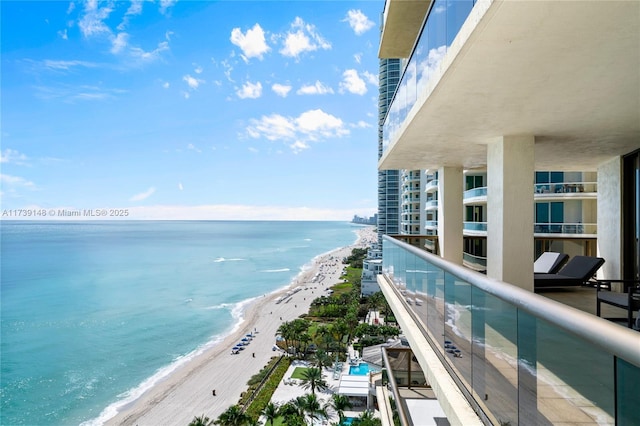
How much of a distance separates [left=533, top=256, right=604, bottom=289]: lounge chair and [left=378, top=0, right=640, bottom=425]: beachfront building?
772 mm

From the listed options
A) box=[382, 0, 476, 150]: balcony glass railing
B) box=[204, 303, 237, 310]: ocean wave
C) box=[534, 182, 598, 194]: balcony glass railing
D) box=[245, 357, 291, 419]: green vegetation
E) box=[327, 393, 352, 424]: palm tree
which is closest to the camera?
box=[382, 0, 476, 150]: balcony glass railing

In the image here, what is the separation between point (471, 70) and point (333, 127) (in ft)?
579

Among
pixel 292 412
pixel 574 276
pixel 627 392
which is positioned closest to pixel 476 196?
pixel 574 276

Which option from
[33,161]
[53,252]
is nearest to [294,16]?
[53,252]

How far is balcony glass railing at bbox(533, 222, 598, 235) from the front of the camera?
20886 mm

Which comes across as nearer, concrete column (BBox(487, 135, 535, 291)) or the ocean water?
concrete column (BBox(487, 135, 535, 291))

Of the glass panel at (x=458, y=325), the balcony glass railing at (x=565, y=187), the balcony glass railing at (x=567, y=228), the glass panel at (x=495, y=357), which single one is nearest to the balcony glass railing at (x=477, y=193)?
the balcony glass railing at (x=565, y=187)

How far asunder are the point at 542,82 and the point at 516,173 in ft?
8.57

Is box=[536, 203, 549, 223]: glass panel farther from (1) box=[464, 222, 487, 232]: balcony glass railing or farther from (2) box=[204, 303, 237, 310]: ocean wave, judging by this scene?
(2) box=[204, 303, 237, 310]: ocean wave

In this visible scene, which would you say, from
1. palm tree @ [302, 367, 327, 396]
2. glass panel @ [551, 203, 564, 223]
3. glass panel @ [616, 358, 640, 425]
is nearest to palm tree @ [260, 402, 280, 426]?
palm tree @ [302, 367, 327, 396]

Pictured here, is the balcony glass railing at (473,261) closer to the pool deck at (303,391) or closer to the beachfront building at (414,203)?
the pool deck at (303,391)

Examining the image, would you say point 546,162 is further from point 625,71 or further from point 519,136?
point 625,71

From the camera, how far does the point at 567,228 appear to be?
21406mm

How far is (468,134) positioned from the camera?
257 inches
